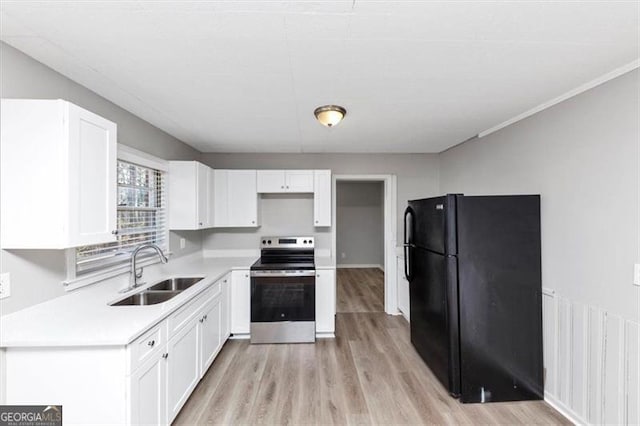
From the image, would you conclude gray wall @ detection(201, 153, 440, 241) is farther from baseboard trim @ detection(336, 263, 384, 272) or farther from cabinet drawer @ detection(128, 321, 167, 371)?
baseboard trim @ detection(336, 263, 384, 272)

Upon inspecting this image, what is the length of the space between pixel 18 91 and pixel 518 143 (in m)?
3.57

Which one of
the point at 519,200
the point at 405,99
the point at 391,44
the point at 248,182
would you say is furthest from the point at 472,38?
the point at 248,182

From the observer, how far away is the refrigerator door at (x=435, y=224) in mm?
2291

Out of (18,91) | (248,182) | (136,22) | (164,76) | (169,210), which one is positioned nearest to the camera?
(136,22)

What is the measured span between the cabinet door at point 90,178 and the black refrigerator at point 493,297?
2.36 m

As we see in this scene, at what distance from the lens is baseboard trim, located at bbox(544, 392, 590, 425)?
2.03 meters

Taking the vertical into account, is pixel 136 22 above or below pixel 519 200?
above

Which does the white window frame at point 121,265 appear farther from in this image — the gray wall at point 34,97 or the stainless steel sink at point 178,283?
the stainless steel sink at point 178,283

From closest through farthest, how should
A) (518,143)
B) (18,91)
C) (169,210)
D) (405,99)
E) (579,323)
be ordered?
(18,91) → (579,323) → (405,99) → (518,143) → (169,210)

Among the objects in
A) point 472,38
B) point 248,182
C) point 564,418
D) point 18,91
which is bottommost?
point 564,418

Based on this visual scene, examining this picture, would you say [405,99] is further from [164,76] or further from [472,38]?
[164,76]

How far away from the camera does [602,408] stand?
1.88m

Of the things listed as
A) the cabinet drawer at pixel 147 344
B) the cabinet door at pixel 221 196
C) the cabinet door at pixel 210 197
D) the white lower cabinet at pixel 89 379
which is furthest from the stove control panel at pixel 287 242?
the white lower cabinet at pixel 89 379

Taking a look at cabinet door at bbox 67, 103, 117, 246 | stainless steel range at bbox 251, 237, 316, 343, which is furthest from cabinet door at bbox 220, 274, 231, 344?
cabinet door at bbox 67, 103, 117, 246
